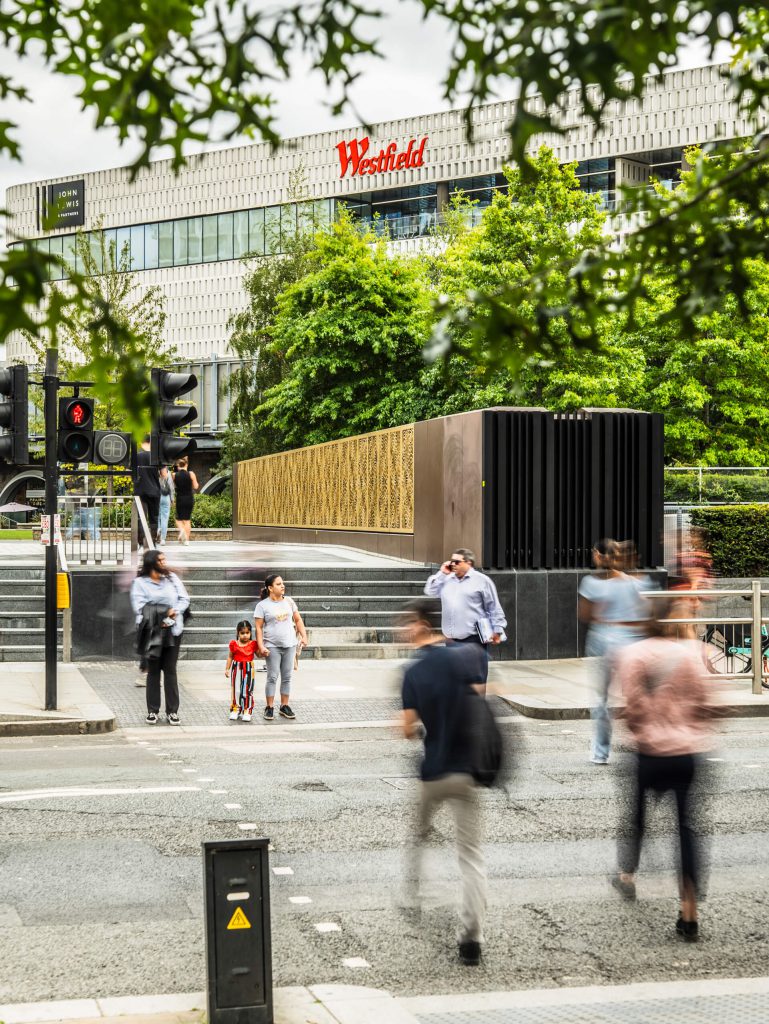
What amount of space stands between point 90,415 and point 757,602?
25.8ft

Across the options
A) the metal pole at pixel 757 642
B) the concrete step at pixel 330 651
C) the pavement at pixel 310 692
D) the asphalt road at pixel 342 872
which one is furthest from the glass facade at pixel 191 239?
the asphalt road at pixel 342 872

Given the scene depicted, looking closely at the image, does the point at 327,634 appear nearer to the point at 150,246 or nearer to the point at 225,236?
the point at 225,236

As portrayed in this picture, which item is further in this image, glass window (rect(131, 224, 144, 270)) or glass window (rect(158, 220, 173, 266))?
glass window (rect(131, 224, 144, 270))

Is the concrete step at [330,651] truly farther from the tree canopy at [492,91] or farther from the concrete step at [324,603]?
the tree canopy at [492,91]

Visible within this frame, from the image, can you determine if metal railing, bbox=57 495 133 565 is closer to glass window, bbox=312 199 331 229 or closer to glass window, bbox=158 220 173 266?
glass window, bbox=312 199 331 229

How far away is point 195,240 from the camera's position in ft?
251

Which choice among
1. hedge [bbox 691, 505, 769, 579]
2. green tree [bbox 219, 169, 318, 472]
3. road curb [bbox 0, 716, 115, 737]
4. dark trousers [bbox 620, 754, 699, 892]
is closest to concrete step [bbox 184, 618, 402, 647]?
road curb [bbox 0, 716, 115, 737]

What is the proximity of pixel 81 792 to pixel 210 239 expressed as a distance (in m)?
68.3

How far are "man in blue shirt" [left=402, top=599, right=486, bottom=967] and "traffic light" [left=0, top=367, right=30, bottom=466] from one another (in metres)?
8.53

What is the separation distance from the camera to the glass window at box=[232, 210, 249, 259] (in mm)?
73938

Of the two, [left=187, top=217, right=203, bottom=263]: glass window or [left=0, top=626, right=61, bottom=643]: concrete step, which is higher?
[left=187, top=217, right=203, bottom=263]: glass window

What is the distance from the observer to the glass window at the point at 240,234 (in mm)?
73938

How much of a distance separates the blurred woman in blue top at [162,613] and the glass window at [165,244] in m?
65.5

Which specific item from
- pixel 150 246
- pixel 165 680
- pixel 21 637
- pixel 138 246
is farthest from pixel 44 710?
pixel 138 246
